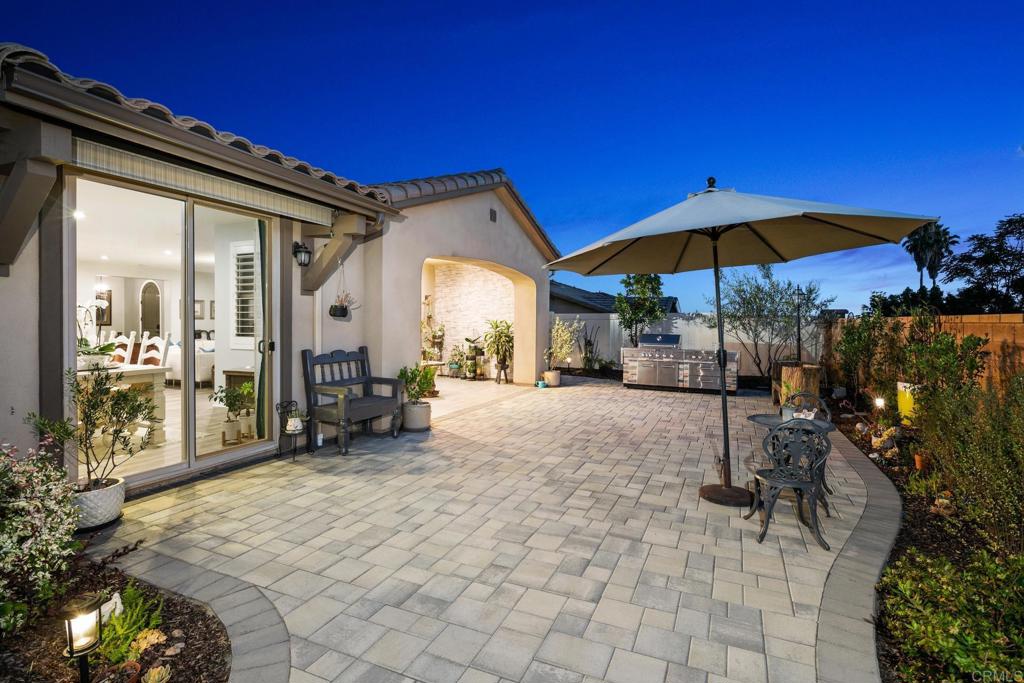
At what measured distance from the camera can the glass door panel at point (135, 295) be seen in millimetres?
4531

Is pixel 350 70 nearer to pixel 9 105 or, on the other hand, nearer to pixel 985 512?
pixel 9 105

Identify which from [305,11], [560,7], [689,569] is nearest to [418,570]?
[689,569]

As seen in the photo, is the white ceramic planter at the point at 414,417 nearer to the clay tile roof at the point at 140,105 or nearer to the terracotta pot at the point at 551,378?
the clay tile roof at the point at 140,105

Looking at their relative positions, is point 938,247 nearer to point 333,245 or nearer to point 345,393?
point 333,245

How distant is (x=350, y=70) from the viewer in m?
20.9

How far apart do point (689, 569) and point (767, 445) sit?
1.20 metres

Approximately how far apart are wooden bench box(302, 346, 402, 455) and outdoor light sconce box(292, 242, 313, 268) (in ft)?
3.32

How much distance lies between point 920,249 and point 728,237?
3354 cm

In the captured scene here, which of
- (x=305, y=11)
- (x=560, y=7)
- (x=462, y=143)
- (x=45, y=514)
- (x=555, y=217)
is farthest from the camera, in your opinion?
(x=555, y=217)

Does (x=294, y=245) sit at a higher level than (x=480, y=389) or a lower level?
higher

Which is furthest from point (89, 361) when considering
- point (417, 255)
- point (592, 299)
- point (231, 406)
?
point (592, 299)

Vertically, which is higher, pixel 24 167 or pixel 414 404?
pixel 24 167

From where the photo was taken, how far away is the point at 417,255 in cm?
699

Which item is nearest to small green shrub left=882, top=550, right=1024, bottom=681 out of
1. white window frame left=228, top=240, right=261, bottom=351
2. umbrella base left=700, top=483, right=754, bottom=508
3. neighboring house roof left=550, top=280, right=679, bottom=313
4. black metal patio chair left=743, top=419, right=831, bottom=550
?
black metal patio chair left=743, top=419, right=831, bottom=550
